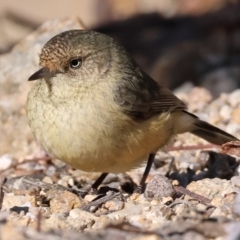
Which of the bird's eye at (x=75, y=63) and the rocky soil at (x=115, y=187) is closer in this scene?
the rocky soil at (x=115, y=187)

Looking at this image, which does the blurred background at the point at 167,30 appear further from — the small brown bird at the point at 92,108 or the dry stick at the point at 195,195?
the dry stick at the point at 195,195

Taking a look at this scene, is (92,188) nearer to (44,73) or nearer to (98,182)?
(98,182)

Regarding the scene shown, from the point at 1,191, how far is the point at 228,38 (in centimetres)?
670

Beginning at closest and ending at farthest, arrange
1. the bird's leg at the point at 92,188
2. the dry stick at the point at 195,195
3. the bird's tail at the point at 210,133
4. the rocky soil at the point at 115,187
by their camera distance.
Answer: the rocky soil at the point at 115,187 < the dry stick at the point at 195,195 < the bird's leg at the point at 92,188 < the bird's tail at the point at 210,133

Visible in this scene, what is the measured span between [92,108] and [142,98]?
0.90 metres

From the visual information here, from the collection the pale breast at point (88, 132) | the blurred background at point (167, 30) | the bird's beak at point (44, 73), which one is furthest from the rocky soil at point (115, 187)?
the bird's beak at point (44, 73)

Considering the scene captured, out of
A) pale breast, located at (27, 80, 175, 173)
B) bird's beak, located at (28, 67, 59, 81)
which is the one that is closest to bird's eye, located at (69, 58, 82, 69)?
bird's beak, located at (28, 67, 59, 81)

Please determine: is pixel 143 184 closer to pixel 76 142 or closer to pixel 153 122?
pixel 153 122

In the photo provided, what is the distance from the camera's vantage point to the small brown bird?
237 inches

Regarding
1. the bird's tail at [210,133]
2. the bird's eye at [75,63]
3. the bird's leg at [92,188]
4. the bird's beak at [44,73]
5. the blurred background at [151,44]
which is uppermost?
the blurred background at [151,44]

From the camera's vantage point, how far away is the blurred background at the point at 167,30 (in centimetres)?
1042

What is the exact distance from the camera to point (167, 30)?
1298 cm

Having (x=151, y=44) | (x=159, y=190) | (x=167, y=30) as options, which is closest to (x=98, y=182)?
(x=159, y=190)

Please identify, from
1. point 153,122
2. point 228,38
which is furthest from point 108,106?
point 228,38
